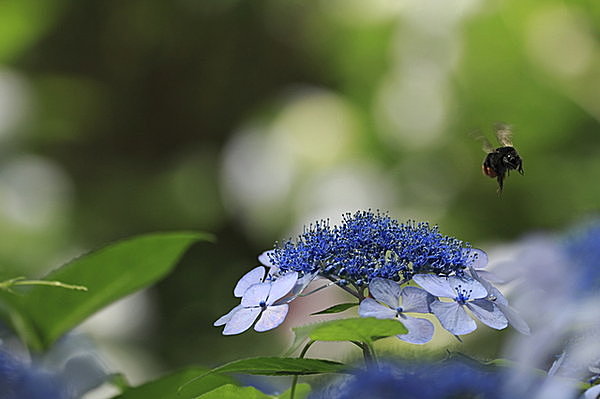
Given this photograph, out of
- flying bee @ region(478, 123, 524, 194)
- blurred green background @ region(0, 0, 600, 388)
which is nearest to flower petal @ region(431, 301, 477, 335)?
flying bee @ region(478, 123, 524, 194)

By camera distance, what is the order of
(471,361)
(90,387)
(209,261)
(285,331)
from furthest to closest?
(209,261)
(285,331)
(90,387)
(471,361)

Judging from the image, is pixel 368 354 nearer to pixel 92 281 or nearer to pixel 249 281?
pixel 249 281

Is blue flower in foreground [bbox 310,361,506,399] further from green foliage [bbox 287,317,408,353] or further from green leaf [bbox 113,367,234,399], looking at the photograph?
green leaf [bbox 113,367,234,399]

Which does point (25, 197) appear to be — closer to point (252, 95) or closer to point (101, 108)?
point (101, 108)

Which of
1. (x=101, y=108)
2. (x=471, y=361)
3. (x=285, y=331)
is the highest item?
(x=101, y=108)

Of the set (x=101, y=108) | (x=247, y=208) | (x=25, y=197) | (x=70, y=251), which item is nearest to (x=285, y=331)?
(x=247, y=208)

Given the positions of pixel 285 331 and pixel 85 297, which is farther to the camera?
pixel 285 331

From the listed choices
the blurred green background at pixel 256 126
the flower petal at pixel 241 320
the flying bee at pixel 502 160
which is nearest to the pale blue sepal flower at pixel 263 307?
the flower petal at pixel 241 320
